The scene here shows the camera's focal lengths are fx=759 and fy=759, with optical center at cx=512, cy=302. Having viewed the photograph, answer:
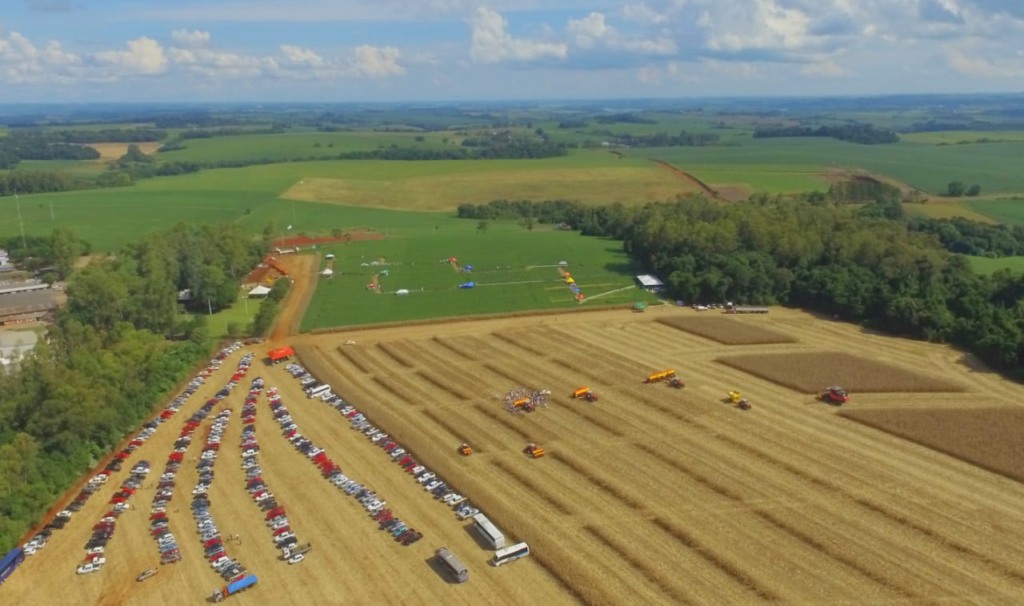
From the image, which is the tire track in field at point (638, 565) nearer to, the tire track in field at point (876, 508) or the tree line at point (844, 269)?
the tire track in field at point (876, 508)

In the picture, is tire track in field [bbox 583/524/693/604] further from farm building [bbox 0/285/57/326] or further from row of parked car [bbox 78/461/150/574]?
farm building [bbox 0/285/57/326]

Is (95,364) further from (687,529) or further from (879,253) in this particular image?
(879,253)

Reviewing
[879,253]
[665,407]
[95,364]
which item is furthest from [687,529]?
[879,253]

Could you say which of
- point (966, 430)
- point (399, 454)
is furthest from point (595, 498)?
point (966, 430)

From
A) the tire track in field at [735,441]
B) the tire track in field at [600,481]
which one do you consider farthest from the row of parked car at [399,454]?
the tire track in field at [735,441]

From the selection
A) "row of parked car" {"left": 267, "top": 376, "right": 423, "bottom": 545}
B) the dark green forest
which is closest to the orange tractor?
"row of parked car" {"left": 267, "top": 376, "right": 423, "bottom": 545}
